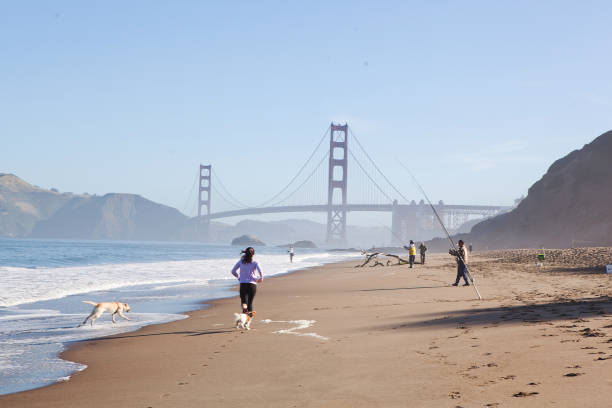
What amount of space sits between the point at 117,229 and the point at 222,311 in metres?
182

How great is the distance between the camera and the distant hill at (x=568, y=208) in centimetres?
4494

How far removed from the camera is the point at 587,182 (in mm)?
48188

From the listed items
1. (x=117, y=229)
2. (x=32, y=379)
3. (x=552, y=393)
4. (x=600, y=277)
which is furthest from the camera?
(x=117, y=229)

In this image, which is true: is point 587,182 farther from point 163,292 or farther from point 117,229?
point 117,229

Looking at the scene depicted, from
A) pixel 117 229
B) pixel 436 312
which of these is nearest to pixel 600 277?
pixel 436 312

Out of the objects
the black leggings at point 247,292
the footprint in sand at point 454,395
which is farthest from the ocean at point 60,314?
the footprint in sand at point 454,395

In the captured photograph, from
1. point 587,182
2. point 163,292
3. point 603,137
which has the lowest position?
point 163,292

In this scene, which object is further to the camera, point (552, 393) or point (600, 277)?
point (600, 277)

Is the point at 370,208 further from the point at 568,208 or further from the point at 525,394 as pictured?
the point at 525,394

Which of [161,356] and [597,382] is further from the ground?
[597,382]

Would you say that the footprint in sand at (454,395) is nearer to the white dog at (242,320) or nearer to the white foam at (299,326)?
Answer: the white foam at (299,326)

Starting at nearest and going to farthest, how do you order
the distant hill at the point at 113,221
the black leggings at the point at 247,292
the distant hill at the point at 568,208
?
the black leggings at the point at 247,292 < the distant hill at the point at 568,208 < the distant hill at the point at 113,221

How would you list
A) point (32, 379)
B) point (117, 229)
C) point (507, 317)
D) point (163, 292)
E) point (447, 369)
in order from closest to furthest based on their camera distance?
point (447, 369) < point (32, 379) < point (507, 317) < point (163, 292) < point (117, 229)

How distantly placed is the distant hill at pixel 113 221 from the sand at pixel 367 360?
165268 mm
